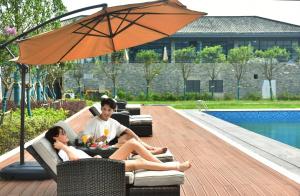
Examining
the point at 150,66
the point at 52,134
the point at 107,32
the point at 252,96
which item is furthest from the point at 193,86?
the point at 52,134

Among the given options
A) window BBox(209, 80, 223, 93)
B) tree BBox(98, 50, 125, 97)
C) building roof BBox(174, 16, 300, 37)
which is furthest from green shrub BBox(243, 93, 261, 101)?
building roof BBox(174, 16, 300, 37)

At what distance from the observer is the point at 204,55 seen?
117ft

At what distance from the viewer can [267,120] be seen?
22.8 meters

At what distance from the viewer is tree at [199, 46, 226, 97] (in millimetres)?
34812

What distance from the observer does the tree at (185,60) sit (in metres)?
34.4

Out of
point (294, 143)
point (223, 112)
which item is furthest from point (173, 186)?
point (223, 112)

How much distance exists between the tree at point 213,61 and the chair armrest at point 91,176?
3046 centimetres

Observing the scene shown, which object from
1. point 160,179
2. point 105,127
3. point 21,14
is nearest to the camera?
point 160,179

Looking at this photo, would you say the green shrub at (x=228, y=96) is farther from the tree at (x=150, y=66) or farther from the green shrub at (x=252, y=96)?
the tree at (x=150, y=66)

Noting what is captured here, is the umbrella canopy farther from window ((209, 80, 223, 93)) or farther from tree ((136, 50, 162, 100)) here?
window ((209, 80, 223, 93))

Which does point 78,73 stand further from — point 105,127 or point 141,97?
point 105,127

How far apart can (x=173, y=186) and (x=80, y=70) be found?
2969cm

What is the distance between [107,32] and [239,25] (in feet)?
133

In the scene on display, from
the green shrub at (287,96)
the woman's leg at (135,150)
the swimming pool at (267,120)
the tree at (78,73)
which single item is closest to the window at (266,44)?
the green shrub at (287,96)
